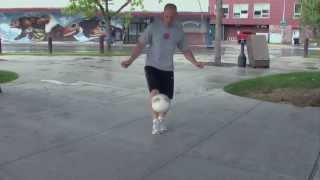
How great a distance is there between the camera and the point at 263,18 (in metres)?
71.8

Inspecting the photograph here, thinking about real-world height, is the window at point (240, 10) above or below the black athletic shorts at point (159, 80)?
above

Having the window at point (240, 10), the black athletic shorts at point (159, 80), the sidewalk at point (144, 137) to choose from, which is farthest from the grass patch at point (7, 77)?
the window at point (240, 10)

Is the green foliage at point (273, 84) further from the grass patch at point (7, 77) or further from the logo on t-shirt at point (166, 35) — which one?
the grass patch at point (7, 77)

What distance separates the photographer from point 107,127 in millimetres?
7676

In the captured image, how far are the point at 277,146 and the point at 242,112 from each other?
8.11 ft

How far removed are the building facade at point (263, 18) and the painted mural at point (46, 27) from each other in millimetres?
19916

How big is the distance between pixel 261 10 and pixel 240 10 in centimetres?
290

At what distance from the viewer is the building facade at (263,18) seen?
226 ft

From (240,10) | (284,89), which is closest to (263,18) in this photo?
(240,10)

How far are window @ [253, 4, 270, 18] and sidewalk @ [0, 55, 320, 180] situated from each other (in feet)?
202

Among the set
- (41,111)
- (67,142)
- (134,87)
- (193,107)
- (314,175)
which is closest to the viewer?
(314,175)

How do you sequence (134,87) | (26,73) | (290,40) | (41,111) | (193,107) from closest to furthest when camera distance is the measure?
(41,111) → (193,107) → (134,87) → (26,73) → (290,40)

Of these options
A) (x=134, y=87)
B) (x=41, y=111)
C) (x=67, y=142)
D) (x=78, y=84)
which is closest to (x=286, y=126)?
(x=67, y=142)

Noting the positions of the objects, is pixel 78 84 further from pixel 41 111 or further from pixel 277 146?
pixel 277 146
